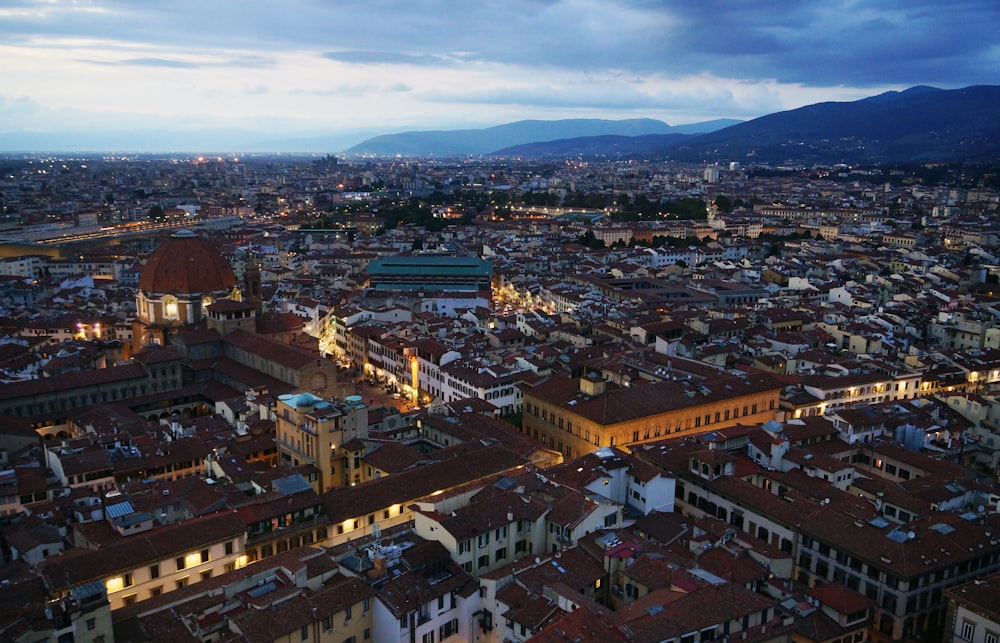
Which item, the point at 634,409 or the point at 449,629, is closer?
the point at 449,629

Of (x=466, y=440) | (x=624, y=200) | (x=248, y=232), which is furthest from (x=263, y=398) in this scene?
(x=624, y=200)

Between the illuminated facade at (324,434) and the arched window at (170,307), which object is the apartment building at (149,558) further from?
the arched window at (170,307)

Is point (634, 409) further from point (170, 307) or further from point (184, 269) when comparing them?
point (170, 307)

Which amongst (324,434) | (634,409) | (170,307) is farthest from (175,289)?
(634,409)

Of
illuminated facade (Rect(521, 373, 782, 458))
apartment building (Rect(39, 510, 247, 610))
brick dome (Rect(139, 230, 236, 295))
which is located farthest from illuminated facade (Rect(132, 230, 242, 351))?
apartment building (Rect(39, 510, 247, 610))

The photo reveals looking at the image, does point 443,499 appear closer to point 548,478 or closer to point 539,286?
point 548,478

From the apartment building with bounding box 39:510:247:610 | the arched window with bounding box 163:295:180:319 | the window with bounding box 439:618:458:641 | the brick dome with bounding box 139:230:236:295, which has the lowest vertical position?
the window with bounding box 439:618:458:641

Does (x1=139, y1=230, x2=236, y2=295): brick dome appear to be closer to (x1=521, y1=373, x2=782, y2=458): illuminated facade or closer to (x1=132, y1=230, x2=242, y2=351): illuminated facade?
(x1=132, y1=230, x2=242, y2=351): illuminated facade

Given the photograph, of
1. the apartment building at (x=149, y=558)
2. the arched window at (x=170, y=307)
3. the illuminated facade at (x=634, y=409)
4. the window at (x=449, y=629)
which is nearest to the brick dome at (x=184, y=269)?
the arched window at (x=170, y=307)
